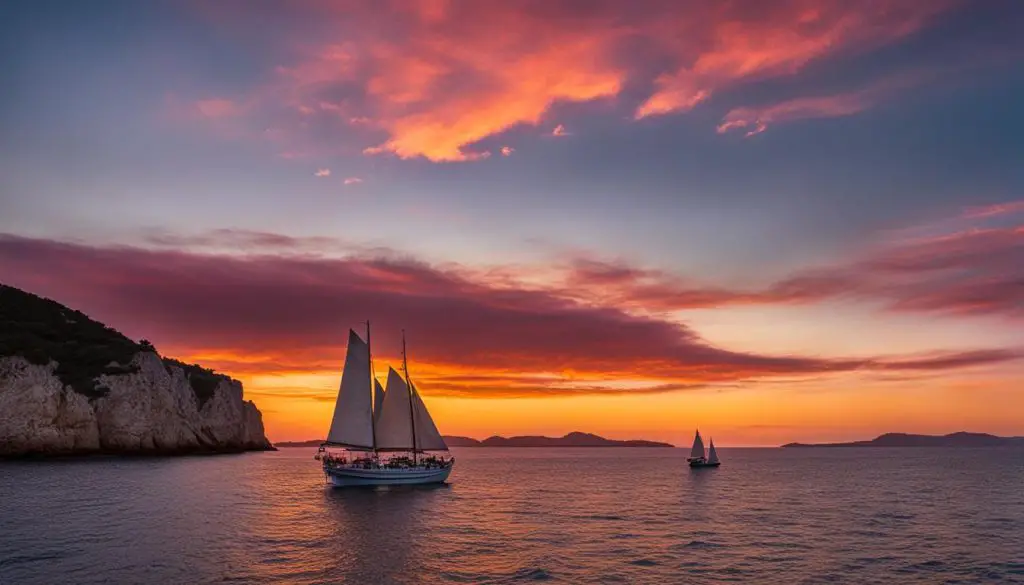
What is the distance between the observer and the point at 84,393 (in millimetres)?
139625

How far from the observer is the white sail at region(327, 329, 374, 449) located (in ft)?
280

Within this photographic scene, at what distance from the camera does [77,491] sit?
7575 cm

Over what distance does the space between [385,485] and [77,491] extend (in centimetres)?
3605

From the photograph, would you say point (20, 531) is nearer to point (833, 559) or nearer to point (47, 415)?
point (833, 559)

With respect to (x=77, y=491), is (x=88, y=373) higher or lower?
higher

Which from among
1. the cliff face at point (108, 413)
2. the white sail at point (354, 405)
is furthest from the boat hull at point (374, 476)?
the cliff face at point (108, 413)

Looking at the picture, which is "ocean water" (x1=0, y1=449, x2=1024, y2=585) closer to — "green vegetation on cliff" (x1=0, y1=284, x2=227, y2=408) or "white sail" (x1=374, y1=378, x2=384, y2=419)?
"white sail" (x1=374, y1=378, x2=384, y2=419)

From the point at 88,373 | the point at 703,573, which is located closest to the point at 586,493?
the point at 703,573

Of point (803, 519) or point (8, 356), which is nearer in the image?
point (803, 519)

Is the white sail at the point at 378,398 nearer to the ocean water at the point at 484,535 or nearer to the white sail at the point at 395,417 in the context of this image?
the white sail at the point at 395,417

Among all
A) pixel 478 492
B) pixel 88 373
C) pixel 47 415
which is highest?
pixel 88 373

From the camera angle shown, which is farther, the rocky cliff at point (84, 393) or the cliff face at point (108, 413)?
the rocky cliff at point (84, 393)

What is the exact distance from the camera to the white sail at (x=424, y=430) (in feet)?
302

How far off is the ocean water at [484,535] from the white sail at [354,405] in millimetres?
7452
